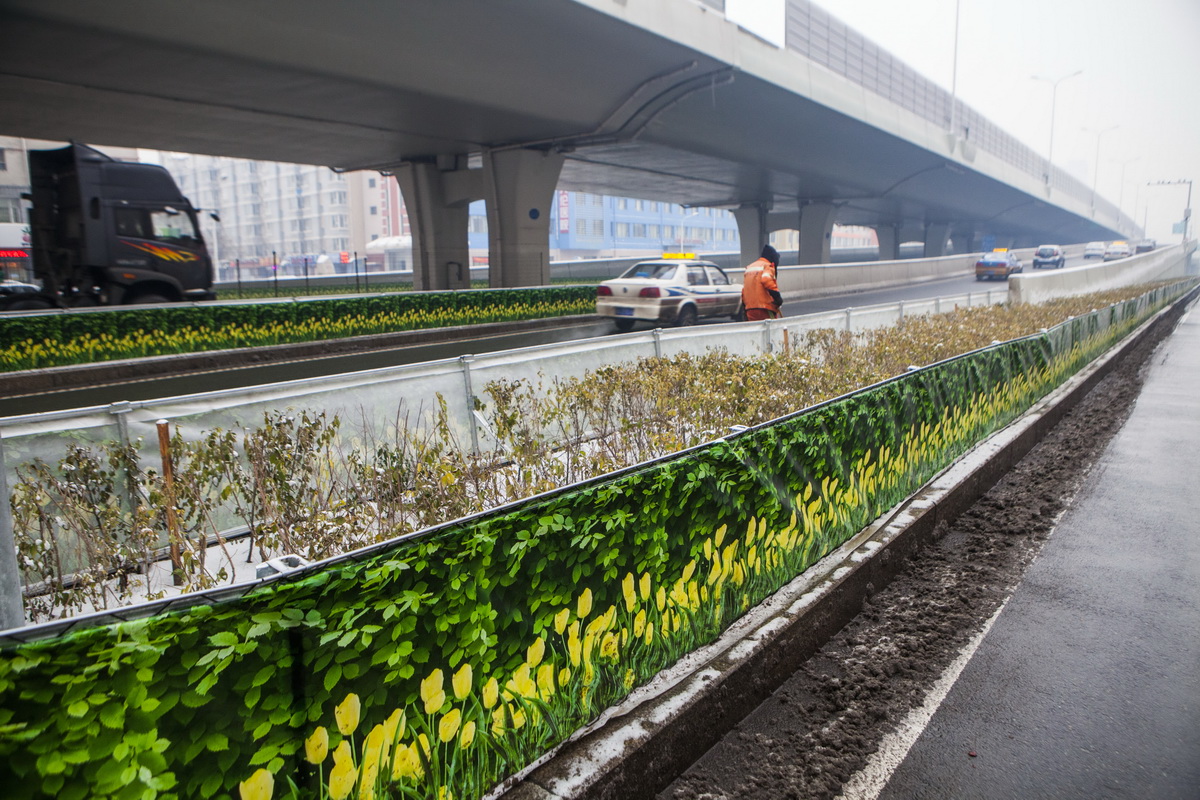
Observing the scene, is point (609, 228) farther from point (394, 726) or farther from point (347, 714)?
point (347, 714)

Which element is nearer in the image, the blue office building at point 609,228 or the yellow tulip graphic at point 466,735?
the yellow tulip graphic at point 466,735

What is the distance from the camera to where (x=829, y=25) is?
97.7ft

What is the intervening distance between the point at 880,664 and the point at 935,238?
79.8 meters

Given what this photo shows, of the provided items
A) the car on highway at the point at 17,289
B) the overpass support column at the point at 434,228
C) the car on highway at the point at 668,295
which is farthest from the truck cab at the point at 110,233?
the overpass support column at the point at 434,228

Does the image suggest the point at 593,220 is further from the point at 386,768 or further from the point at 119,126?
the point at 386,768

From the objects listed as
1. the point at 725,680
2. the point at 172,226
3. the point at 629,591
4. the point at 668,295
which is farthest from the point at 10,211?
the point at 725,680

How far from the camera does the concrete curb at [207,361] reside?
12164mm

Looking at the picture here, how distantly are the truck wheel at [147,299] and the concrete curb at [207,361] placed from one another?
176 inches

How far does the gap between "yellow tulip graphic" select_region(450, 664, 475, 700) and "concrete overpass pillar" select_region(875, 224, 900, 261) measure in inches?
2938

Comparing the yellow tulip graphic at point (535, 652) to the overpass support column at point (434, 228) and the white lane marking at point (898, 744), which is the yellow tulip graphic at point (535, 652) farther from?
the overpass support column at point (434, 228)

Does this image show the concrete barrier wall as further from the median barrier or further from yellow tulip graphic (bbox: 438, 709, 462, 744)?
yellow tulip graphic (bbox: 438, 709, 462, 744)

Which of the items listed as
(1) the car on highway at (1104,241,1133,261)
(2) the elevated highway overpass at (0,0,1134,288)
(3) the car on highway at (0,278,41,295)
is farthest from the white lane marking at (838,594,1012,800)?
(1) the car on highway at (1104,241,1133,261)

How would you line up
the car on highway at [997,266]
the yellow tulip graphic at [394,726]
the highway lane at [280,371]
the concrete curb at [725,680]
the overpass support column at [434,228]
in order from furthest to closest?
the car on highway at [997,266], the overpass support column at [434,228], the highway lane at [280,371], the concrete curb at [725,680], the yellow tulip graphic at [394,726]

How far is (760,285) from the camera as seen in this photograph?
1248cm
